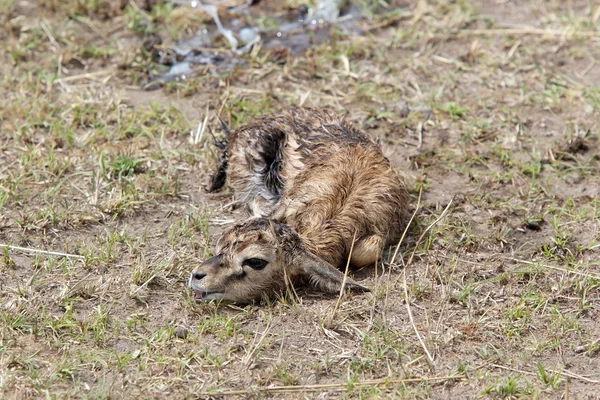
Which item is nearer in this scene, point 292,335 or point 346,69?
point 292,335

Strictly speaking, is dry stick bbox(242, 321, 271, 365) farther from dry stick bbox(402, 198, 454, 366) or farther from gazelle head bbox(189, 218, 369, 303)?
dry stick bbox(402, 198, 454, 366)

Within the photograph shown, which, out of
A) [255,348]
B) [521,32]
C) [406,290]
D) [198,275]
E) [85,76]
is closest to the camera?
[255,348]

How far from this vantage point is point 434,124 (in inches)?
337

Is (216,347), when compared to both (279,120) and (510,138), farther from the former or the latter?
(510,138)

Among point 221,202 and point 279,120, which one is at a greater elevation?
point 279,120

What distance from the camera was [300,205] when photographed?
264 inches

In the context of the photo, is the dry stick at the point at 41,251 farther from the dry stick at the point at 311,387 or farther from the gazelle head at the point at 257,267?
the dry stick at the point at 311,387

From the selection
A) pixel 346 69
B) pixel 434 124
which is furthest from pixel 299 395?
pixel 346 69

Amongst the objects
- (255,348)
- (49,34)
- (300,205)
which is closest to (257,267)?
(255,348)

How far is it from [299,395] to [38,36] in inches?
222

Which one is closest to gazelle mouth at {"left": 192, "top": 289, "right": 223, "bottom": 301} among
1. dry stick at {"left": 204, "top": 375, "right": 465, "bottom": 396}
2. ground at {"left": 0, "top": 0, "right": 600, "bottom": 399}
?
ground at {"left": 0, "top": 0, "right": 600, "bottom": 399}

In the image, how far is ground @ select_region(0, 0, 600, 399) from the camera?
18.6 feet

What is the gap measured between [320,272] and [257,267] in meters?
0.42

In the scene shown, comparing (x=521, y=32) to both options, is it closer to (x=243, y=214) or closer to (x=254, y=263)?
(x=243, y=214)
